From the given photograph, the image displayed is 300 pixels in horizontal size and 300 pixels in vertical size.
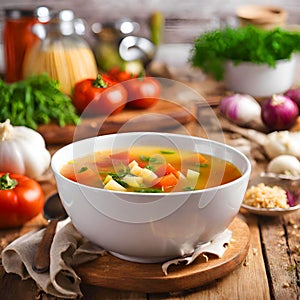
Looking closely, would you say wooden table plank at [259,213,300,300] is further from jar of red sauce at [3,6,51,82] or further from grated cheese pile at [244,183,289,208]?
jar of red sauce at [3,6,51,82]

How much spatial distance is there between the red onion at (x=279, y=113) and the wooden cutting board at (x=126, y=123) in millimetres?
295

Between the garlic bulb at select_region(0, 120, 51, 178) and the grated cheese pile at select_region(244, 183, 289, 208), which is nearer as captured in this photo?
the grated cheese pile at select_region(244, 183, 289, 208)

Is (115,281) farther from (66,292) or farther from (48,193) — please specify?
(48,193)

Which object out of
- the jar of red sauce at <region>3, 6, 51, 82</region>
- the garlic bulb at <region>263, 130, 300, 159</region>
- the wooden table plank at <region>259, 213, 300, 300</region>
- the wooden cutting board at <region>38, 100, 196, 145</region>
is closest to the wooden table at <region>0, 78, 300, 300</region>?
the wooden table plank at <region>259, 213, 300, 300</region>

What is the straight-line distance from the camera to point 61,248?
161 centimetres

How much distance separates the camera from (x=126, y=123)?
2686mm

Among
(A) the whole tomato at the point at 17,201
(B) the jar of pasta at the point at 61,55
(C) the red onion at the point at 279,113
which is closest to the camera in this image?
(A) the whole tomato at the point at 17,201

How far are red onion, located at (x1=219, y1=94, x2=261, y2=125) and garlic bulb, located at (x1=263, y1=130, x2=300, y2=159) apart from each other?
33cm

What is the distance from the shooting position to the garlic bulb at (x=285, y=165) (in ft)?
7.25

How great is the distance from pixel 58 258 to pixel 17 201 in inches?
13.8

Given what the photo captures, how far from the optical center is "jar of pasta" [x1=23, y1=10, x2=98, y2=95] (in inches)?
115

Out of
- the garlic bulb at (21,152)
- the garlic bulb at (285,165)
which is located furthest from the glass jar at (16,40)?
the garlic bulb at (285,165)

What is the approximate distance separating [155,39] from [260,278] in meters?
→ 2.37

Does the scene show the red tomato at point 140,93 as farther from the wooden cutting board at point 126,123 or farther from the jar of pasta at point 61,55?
the jar of pasta at point 61,55
